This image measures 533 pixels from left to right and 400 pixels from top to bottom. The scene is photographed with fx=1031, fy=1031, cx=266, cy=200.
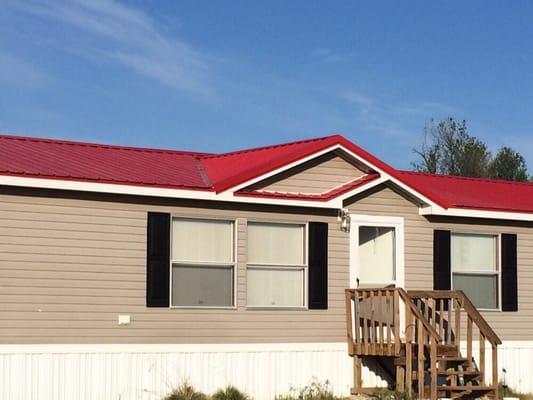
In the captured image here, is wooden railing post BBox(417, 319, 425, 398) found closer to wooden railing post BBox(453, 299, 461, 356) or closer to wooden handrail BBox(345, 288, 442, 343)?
wooden handrail BBox(345, 288, 442, 343)

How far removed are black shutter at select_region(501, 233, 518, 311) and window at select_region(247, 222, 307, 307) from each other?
415cm

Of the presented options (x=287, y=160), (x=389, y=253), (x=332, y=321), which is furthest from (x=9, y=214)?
(x=389, y=253)

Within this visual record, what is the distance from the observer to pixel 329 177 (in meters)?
16.9

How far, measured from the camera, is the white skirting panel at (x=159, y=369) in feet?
46.1

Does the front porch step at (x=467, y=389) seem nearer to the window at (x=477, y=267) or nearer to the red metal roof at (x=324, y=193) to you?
the window at (x=477, y=267)

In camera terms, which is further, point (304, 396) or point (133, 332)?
point (304, 396)

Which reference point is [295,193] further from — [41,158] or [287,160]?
[41,158]

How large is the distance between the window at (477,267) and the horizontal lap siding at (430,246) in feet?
0.60

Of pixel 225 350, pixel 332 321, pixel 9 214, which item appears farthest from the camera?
pixel 332 321

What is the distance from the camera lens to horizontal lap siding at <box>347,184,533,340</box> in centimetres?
1717

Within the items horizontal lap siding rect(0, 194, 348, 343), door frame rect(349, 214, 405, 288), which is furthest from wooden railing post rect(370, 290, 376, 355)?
horizontal lap siding rect(0, 194, 348, 343)

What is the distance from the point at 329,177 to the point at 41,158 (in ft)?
15.2

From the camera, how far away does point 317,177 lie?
1680cm

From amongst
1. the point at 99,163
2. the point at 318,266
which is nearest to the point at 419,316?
the point at 318,266
